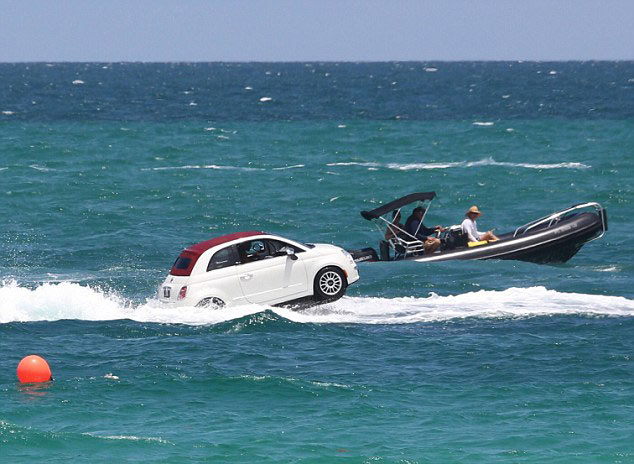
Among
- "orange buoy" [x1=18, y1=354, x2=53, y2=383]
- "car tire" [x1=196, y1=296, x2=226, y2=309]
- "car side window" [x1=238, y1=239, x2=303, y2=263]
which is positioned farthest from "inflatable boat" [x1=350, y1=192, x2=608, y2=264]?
"orange buoy" [x1=18, y1=354, x2=53, y2=383]

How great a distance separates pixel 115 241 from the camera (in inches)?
1323

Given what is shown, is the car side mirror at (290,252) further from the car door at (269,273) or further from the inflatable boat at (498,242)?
the inflatable boat at (498,242)

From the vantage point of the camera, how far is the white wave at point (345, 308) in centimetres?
2234

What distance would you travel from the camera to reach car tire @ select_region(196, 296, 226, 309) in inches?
869

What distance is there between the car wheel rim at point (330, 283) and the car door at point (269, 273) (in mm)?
337

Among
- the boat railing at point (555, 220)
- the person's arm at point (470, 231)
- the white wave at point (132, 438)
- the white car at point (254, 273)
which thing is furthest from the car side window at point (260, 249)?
the boat railing at point (555, 220)

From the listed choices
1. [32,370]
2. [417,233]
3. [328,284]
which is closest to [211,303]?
[328,284]

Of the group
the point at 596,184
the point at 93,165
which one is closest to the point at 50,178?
the point at 93,165

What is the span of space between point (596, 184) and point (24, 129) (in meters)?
40.1

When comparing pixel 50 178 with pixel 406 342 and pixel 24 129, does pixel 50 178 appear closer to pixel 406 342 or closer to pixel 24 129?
pixel 24 129

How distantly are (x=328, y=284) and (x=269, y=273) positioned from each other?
3.89 ft

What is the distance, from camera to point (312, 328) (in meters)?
21.7

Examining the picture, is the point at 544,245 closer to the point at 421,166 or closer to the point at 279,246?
the point at 279,246

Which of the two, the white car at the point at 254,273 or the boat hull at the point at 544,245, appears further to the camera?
the boat hull at the point at 544,245
